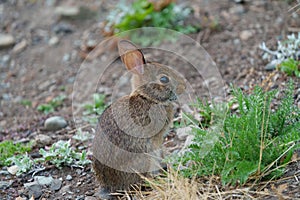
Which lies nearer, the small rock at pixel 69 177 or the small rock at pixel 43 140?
the small rock at pixel 69 177

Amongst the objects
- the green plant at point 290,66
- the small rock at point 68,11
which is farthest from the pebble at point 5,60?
the green plant at point 290,66

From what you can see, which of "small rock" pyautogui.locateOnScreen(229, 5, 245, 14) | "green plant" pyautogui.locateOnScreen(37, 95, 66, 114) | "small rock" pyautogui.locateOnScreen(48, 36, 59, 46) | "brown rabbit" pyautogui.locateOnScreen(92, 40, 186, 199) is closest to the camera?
"brown rabbit" pyautogui.locateOnScreen(92, 40, 186, 199)

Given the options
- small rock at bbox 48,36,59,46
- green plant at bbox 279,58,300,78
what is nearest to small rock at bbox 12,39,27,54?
small rock at bbox 48,36,59,46

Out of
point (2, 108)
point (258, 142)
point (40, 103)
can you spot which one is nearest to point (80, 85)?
point (40, 103)

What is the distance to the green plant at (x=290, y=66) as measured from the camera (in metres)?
5.95

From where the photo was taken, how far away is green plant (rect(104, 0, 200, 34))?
7.84m

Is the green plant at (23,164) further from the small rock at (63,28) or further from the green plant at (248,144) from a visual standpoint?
the small rock at (63,28)

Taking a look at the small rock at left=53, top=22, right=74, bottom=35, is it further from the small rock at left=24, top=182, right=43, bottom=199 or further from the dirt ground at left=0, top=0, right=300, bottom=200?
the small rock at left=24, top=182, right=43, bottom=199

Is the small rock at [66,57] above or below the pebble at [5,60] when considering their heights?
below

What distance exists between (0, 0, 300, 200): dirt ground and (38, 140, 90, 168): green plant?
0.29ft

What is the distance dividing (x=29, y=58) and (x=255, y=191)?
5.61m

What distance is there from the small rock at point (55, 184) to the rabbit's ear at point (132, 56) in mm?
1383

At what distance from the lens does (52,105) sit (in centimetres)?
719

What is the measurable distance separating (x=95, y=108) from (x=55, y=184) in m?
1.74
